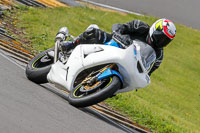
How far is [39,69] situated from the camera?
7137mm

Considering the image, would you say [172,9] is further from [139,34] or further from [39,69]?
[39,69]

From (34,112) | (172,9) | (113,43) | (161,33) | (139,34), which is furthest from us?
(172,9)

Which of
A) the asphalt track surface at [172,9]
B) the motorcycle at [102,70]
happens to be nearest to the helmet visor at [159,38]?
the motorcycle at [102,70]

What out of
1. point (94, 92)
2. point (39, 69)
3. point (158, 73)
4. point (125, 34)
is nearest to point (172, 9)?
point (158, 73)

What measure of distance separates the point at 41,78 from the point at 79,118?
1704 millimetres

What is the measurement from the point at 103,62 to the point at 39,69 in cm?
145

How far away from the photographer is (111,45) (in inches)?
260

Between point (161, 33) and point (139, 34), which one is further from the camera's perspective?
point (139, 34)

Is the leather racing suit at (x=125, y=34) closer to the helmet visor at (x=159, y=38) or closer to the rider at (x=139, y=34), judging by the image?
the rider at (x=139, y=34)

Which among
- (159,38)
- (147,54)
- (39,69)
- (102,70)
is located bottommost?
(39,69)

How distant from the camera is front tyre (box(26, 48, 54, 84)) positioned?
23.1 ft

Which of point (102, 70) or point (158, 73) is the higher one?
point (102, 70)

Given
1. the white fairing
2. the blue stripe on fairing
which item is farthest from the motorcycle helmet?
the blue stripe on fairing

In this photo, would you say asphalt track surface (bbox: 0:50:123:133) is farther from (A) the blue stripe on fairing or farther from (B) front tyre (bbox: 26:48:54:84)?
(A) the blue stripe on fairing
